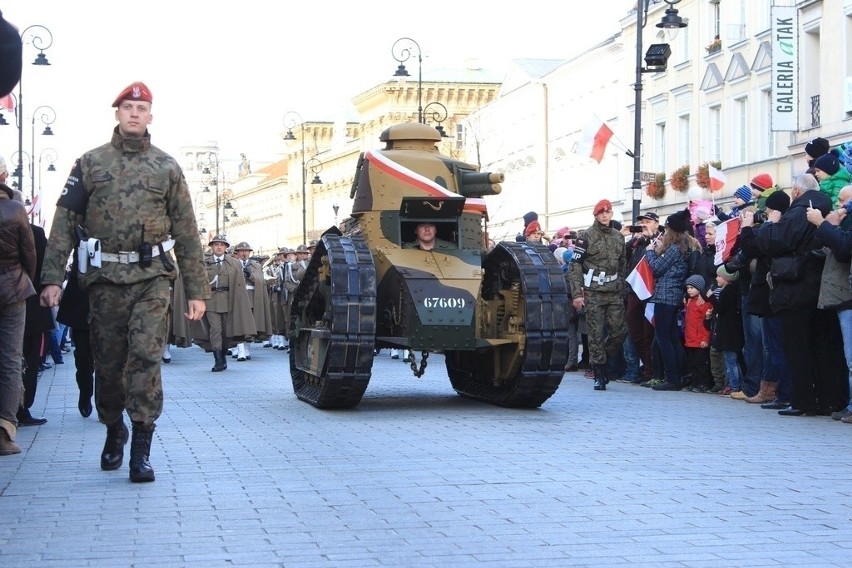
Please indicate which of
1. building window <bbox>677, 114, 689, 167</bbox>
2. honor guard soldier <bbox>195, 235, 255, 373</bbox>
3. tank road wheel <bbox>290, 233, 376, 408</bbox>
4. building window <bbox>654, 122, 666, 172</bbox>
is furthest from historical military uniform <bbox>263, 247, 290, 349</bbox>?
building window <bbox>654, 122, 666, 172</bbox>

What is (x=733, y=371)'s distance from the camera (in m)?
16.7

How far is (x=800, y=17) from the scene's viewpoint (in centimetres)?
3947

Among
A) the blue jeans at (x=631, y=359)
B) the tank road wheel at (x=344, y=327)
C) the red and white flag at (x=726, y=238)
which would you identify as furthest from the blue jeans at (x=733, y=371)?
the tank road wheel at (x=344, y=327)

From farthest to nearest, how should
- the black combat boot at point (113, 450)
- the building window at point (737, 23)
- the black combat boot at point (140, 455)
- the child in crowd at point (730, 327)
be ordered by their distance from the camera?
the building window at point (737, 23) → the child in crowd at point (730, 327) → the black combat boot at point (113, 450) → the black combat boot at point (140, 455)

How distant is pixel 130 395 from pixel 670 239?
32.4 ft

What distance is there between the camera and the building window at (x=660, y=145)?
52688 millimetres

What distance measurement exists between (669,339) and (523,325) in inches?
163

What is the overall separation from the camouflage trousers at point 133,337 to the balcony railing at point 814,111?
30875 mm

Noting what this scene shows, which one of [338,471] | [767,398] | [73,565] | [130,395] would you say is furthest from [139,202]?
[767,398]

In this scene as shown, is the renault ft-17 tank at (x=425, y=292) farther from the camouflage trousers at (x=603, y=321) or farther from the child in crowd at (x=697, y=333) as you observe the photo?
the child in crowd at (x=697, y=333)

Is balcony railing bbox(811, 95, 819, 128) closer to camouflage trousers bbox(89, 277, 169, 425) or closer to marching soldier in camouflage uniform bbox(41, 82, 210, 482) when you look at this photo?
marching soldier in camouflage uniform bbox(41, 82, 210, 482)

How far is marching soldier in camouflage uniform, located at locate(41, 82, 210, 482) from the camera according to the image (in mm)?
9445

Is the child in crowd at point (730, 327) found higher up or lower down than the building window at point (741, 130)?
lower down

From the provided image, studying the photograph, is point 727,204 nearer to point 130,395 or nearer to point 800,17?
point 800,17
